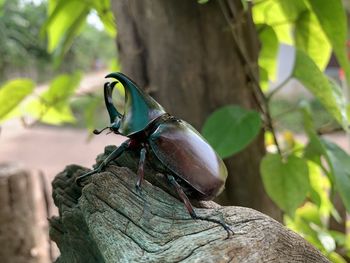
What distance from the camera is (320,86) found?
58cm

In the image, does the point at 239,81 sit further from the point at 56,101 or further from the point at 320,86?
the point at 56,101

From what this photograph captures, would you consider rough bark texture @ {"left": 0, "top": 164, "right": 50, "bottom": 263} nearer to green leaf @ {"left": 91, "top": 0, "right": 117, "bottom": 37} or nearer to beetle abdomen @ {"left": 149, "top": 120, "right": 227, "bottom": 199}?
green leaf @ {"left": 91, "top": 0, "right": 117, "bottom": 37}

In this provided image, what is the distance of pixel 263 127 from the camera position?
743mm

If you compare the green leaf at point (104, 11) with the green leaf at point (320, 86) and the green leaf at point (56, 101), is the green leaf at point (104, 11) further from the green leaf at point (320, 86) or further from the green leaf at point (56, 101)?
the green leaf at point (320, 86)

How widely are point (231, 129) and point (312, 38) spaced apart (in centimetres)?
17

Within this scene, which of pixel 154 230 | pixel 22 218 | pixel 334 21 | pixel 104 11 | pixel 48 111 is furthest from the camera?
pixel 22 218

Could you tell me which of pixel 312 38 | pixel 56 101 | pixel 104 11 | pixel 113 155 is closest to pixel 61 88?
pixel 56 101

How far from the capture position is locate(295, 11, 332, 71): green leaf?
2.24 ft

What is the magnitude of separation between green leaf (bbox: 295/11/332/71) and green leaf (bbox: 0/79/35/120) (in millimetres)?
392

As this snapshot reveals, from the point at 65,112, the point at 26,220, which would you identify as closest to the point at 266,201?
the point at 65,112

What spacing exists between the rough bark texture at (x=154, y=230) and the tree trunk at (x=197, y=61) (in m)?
0.31

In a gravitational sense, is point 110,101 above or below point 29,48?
above

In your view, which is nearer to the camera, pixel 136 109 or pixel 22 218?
pixel 136 109

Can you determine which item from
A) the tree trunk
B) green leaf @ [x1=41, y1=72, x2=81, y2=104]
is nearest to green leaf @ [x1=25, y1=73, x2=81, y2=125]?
green leaf @ [x1=41, y1=72, x2=81, y2=104]
